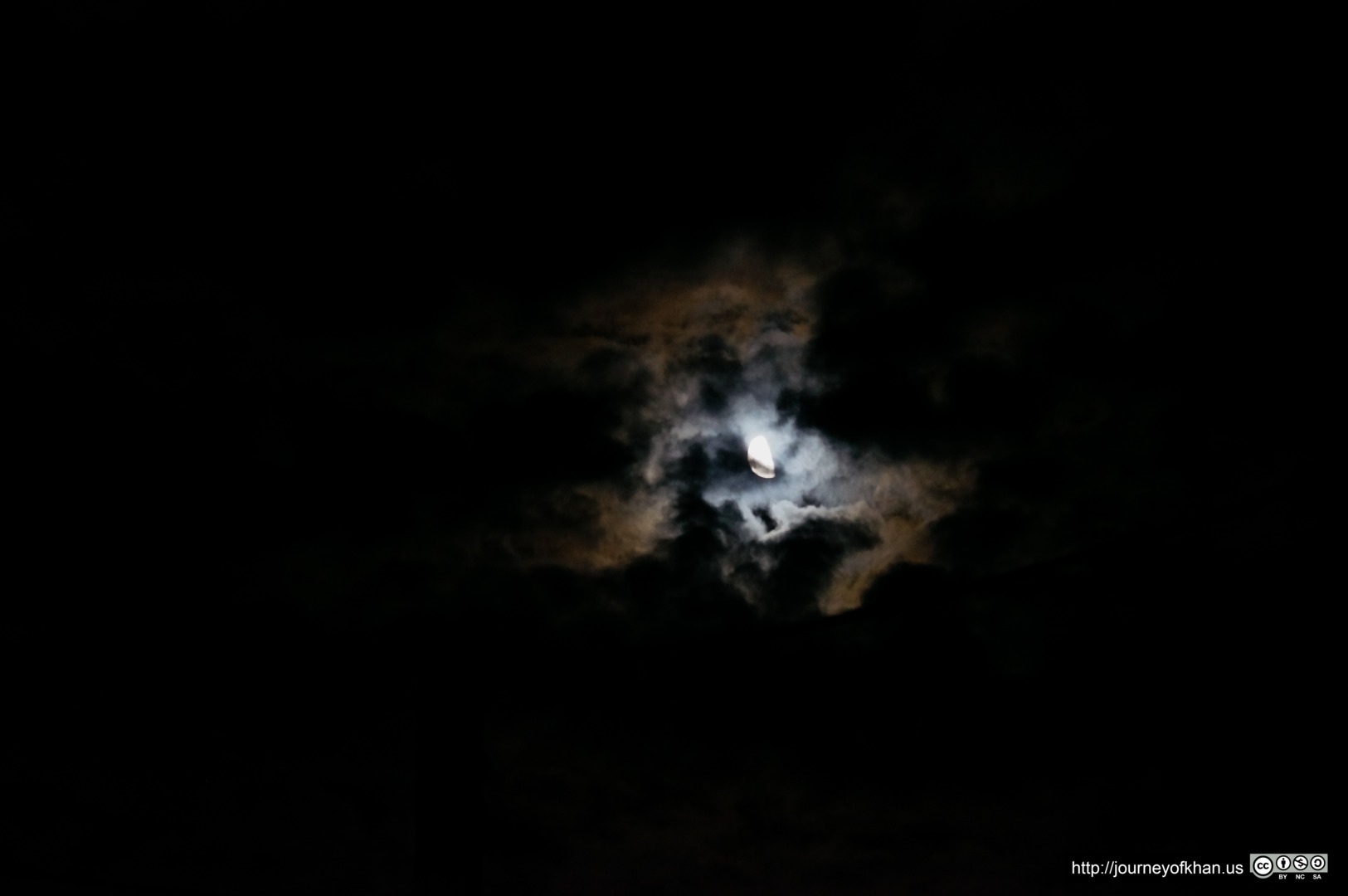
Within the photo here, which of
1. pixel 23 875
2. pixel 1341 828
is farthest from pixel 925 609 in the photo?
pixel 1341 828

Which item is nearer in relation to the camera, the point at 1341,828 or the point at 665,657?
the point at 665,657

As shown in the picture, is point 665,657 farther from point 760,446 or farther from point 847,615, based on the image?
point 760,446

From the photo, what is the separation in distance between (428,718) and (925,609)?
3.55m

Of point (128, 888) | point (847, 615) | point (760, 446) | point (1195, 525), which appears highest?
point (760, 446)

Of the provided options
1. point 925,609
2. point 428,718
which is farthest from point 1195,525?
point 428,718

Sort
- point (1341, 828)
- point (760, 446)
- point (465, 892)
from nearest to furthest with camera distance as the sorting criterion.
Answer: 1. point (465, 892)
2. point (760, 446)
3. point (1341, 828)

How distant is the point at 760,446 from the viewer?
8828 mm

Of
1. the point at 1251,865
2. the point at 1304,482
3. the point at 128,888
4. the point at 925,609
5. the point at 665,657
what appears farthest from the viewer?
the point at 1251,865

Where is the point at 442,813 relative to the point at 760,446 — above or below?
below

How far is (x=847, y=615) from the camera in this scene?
3.81 m

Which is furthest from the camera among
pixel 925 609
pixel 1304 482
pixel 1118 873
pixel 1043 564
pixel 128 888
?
pixel 1118 873

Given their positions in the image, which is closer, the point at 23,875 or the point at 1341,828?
the point at 23,875

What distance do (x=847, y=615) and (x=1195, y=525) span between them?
1488 millimetres

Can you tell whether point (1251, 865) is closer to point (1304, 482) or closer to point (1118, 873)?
point (1118, 873)
